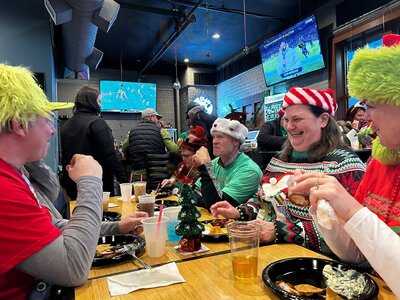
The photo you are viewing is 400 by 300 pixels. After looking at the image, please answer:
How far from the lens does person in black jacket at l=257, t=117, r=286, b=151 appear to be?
416 cm

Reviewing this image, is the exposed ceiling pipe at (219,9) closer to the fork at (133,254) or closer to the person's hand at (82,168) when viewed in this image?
the person's hand at (82,168)

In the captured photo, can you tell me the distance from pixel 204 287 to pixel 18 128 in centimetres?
86

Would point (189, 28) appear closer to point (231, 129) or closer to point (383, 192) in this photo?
point (231, 129)

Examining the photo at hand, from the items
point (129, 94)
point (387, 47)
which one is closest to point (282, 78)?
point (129, 94)

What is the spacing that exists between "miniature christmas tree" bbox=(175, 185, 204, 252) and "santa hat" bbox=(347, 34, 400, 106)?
830 mm

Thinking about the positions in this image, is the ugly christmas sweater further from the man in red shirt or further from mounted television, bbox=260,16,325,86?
mounted television, bbox=260,16,325,86

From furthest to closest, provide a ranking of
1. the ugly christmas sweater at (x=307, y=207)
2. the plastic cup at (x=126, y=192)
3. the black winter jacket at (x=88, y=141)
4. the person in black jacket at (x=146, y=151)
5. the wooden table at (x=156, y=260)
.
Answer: the person in black jacket at (x=146, y=151) → the black winter jacket at (x=88, y=141) → the plastic cup at (x=126, y=192) → the ugly christmas sweater at (x=307, y=207) → the wooden table at (x=156, y=260)

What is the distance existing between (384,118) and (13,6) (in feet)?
17.1

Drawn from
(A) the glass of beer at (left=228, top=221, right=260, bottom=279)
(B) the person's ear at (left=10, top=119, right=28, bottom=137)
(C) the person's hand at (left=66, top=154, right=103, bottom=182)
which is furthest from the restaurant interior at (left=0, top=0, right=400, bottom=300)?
(B) the person's ear at (left=10, top=119, right=28, bottom=137)

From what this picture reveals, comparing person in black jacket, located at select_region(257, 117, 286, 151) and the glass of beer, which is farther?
person in black jacket, located at select_region(257, 117, 286, 151)

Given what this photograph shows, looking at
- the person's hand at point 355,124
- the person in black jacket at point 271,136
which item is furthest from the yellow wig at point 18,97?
the person's hand at point 355,124

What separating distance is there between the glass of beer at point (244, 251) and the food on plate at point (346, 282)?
27 cm

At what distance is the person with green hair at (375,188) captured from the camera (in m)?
0.91

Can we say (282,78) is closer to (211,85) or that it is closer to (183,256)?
(211,85)
